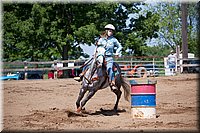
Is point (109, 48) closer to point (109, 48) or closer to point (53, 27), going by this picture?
point (109, 48)

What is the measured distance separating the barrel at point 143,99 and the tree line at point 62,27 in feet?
69.9

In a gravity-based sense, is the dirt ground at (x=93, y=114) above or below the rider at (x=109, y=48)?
below

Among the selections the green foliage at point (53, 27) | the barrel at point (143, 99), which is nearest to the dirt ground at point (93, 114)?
the barrel at point (143, 99)

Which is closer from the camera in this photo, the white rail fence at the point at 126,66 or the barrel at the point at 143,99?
the barrel at the point at 143,99

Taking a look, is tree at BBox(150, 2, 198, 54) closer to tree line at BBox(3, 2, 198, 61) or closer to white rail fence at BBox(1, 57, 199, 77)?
tree line at BBox(3, 2, 198, 61)

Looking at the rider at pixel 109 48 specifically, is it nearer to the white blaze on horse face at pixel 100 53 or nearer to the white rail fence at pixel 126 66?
the white blaze on horse face at pixel 100 53

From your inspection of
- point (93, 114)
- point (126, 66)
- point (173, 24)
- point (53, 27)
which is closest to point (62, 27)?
point (53, 27)

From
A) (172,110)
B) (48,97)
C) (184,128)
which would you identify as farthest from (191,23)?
(184,128)

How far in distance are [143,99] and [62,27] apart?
2359cm

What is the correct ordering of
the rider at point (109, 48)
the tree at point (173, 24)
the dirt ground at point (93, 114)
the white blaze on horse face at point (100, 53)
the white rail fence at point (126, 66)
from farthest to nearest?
the tree at point (173, 24), the white rail fence at point (126, 66), the rider at point (109, 48), the white blaze on horse face at point (100, 53), the dirt ground at point (93, 114)

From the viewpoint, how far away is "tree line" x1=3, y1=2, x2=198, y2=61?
29953 millimetres

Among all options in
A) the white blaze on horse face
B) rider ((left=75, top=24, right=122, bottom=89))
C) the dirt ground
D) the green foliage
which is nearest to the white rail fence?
the green foliage

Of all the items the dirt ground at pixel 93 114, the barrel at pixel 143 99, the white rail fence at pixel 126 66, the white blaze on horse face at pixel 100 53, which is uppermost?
the white blaze on horse face at pixel 100 53

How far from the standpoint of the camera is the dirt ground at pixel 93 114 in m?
7.58
